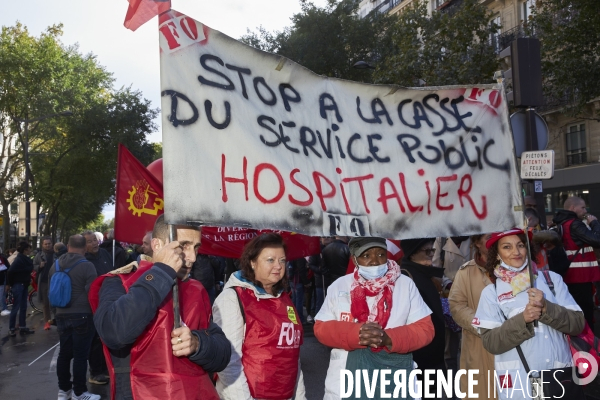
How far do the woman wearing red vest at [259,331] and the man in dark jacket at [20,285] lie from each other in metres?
10.4

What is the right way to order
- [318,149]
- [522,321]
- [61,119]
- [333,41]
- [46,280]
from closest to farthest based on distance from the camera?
[318,149]
[522,321]
[46,280]
[333,41]
[61,119]

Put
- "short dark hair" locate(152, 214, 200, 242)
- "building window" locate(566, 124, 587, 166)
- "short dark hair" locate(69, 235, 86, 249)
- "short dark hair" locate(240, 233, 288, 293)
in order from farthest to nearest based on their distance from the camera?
"building window" locate(566, 124, 587, 166), "short dark hair" locate(69, 235, 86, 249), "short dark hair" locate(240, 233, 288, 293), "short dark hair" locate(152, 214, 200, 242)

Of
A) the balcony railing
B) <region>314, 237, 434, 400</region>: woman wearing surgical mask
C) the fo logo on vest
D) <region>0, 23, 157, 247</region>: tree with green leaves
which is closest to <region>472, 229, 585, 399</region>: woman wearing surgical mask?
<region>314, 237, 434, 400</region>: woman wearing surgical mask

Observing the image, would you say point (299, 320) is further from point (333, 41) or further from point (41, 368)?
point (333, 41)

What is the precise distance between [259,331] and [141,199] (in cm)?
161

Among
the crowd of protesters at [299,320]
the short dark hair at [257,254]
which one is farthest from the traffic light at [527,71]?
the short dark hair at [257,254]

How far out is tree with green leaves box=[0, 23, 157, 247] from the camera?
36094 mm

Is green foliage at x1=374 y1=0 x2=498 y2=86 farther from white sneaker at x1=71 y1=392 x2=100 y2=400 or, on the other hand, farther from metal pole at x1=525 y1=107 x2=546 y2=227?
white sneaker at x1=71 y1=392 x2=100 y2=400

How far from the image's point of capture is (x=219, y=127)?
131 inches

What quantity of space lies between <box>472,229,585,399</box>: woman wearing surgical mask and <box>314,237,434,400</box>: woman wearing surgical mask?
44 cm

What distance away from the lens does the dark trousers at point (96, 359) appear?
27.6 feet

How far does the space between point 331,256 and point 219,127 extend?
25.6ft

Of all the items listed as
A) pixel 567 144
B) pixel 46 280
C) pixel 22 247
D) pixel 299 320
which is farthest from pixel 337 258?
pixel 567 144

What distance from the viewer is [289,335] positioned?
13.1ft
